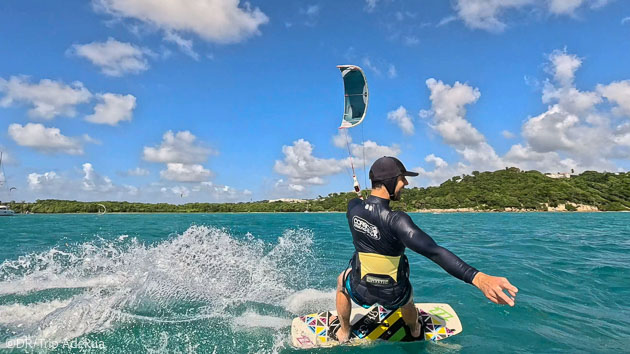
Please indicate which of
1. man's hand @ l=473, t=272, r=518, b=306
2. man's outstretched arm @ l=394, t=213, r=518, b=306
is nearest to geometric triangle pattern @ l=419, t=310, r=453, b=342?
man's outstretched arm @ l=394, t=213, r=518, b=306

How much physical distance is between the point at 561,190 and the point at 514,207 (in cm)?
2627

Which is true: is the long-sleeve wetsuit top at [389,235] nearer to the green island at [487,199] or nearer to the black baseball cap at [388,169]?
the black baseball cap at [388,169]

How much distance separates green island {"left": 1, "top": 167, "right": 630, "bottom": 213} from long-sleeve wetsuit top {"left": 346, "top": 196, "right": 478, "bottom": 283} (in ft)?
334

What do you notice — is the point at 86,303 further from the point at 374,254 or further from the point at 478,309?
the point at 478,309

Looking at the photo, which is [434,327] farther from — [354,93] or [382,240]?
[354,93]

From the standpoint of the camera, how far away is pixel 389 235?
4504mm

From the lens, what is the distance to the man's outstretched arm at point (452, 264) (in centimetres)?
346

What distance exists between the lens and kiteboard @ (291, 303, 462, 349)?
5.64m

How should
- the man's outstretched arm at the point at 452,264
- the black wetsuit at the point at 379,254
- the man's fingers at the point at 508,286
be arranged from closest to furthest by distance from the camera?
1. the man's fingers at the point at 508,286
2. the man's outstretched arm at the point at 452,264
3. the black wetsuit at the point at 379,254

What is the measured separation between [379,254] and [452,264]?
42.1 inches

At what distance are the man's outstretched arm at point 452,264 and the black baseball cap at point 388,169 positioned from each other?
583mm

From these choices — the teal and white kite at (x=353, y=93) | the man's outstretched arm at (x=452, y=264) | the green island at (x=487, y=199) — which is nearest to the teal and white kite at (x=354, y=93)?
the teal and white kite at (x=353, y=93)

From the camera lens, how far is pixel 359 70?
990 cm

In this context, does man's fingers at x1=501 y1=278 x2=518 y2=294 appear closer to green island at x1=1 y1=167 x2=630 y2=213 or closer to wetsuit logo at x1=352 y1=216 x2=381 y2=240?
wetsuit logo at x1=352 y1=216 x2=381 y2=240
